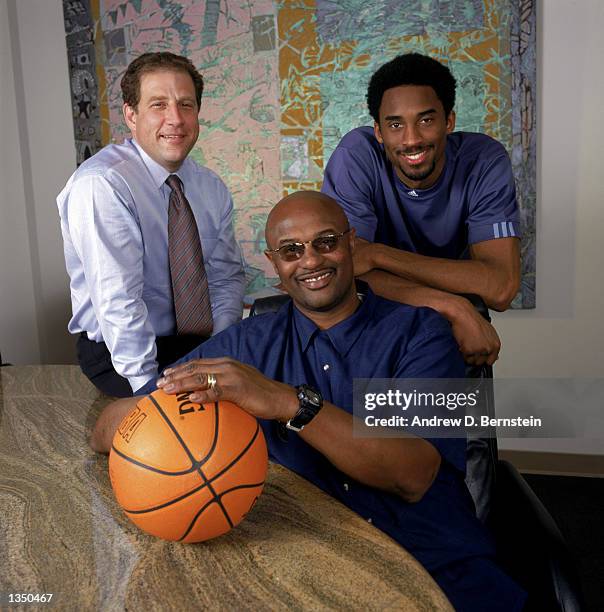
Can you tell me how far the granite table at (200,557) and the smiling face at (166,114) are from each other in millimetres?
1213

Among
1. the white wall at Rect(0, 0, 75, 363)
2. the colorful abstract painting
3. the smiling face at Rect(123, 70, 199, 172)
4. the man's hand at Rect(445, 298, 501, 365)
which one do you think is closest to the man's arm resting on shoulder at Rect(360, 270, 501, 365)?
the man's hand at Rect(445, 298, 501, 365)

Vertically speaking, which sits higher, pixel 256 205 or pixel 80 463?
pixel 256 205

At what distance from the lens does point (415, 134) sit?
88.0 inches

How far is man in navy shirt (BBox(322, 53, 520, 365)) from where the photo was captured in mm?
2107

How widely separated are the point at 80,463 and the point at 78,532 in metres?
0.34

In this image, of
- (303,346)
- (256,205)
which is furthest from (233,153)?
(303,346)

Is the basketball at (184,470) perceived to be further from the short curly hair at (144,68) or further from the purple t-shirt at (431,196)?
the short curly hair at (144,68)

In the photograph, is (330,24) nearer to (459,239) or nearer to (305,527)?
(459,239)

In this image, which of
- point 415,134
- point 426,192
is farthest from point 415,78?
point 426,192

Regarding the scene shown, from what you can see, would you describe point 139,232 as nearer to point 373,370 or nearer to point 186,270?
point 186,270

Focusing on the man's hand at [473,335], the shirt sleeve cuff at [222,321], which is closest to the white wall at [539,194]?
the shirt sleeve cuff at [222,321]

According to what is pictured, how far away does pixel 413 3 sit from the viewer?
3385mm

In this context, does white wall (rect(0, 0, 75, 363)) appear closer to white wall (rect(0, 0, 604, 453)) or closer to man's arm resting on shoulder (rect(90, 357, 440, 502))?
white wall (rect(0, 0, 604, 453))

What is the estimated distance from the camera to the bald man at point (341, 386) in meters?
1.33
